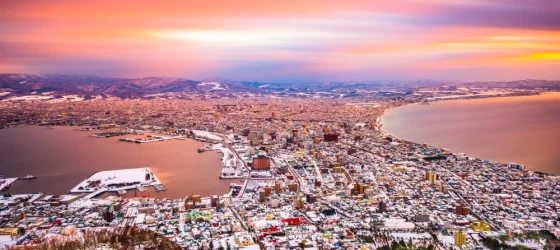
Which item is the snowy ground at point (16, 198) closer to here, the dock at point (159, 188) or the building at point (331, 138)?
the dock at point (159, 188)

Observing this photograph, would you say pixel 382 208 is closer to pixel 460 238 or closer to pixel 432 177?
pixel 460 238

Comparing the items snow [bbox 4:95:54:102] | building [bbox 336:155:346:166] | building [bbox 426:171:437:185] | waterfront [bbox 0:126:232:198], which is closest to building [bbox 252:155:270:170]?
waterfront [bbox 0:126:232:198]

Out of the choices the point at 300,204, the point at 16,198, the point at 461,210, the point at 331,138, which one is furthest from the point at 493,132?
the point at 16,198

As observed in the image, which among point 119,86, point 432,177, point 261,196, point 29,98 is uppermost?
point 119,86

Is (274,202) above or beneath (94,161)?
above

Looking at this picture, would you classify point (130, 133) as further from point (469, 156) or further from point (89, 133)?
point (469, 156)
